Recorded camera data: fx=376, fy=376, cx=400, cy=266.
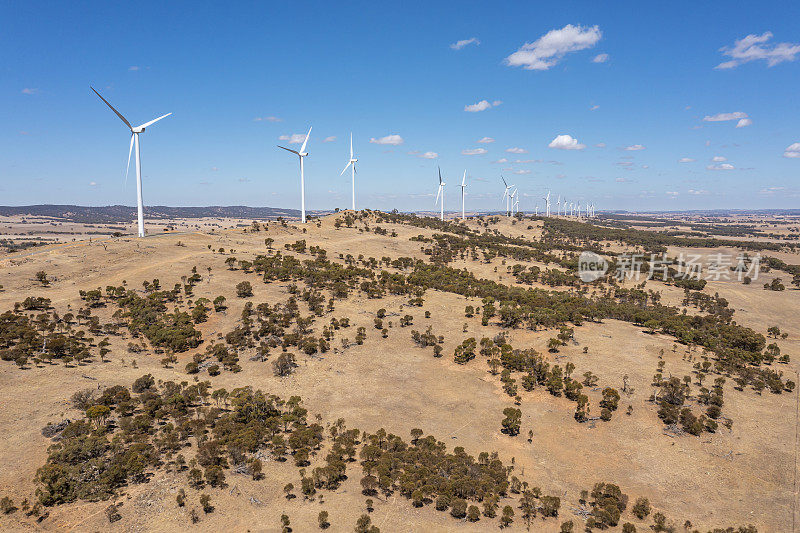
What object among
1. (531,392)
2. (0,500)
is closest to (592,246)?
(531,392)

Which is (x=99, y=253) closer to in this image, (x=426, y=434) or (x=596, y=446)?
(x=426, y=434)

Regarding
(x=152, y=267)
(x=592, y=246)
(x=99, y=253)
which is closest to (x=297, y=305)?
(x=152, y=267)

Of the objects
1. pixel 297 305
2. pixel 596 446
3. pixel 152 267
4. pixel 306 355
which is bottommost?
pixel 596 446

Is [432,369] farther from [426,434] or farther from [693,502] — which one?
[693,502]

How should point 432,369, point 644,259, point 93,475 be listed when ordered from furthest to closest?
point 644,259 < point 432,369 < point 93,475

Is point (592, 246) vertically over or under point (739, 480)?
over

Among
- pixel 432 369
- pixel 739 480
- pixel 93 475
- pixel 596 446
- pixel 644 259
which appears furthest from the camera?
pixel 644 259

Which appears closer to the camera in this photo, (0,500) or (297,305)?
(0,500)
